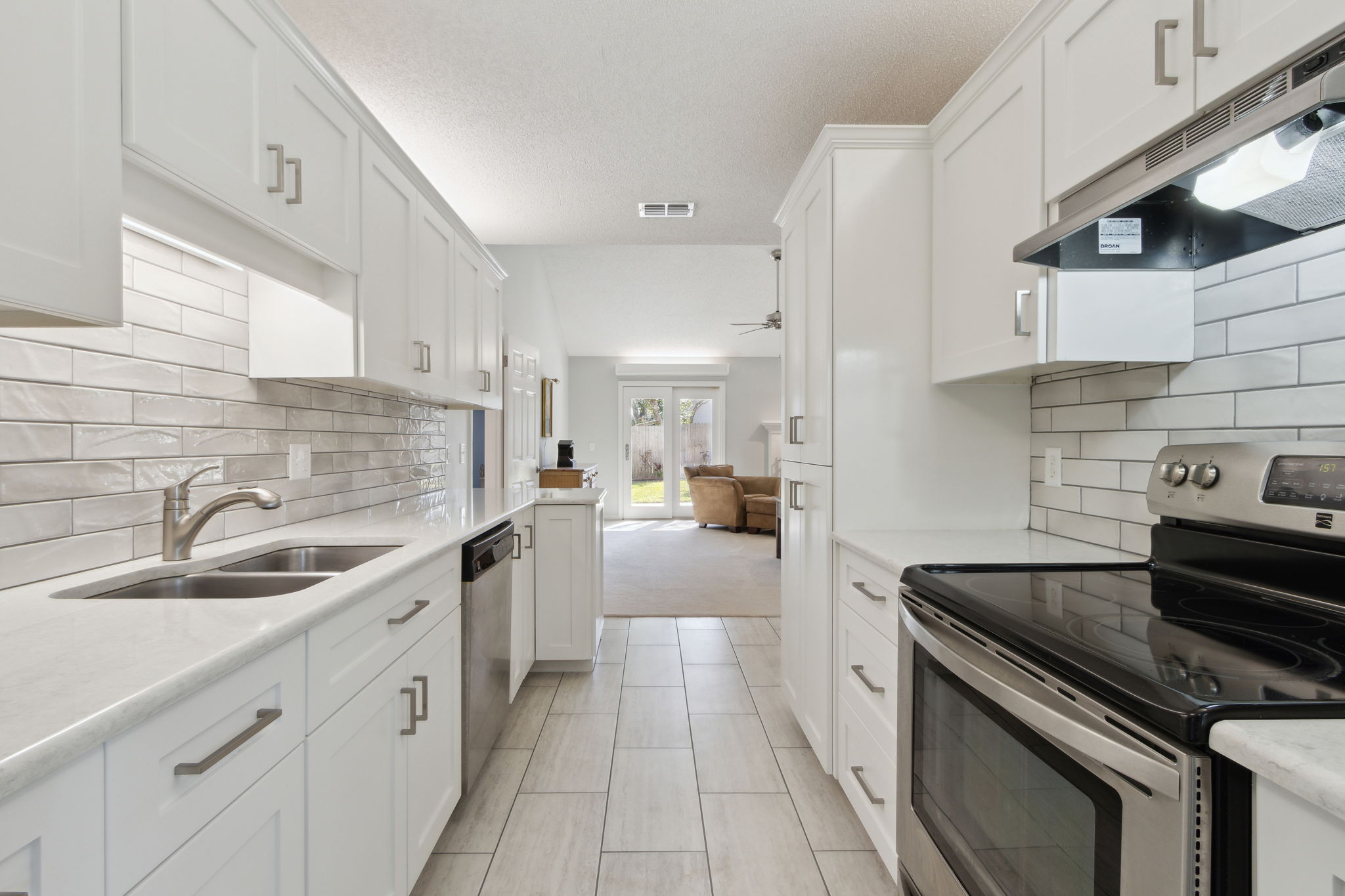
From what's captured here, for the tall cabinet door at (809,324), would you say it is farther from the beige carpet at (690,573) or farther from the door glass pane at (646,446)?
the door glass pane at (646,446)

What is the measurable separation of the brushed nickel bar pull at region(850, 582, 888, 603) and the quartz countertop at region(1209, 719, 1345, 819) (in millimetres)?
943

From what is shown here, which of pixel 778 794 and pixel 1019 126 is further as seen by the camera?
pixel 778 794

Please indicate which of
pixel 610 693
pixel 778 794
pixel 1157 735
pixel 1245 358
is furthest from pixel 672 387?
pixel 1157 735

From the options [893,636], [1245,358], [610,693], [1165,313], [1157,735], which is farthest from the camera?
[610,693]

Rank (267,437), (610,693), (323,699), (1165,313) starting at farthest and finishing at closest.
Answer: (610,693), (267,437), (1165,313), (323,699)

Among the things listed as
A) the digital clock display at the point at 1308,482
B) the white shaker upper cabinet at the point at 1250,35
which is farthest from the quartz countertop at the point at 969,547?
the white shaker upper cabinet at the point at 1250,35

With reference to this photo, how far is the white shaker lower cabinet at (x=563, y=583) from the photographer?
3002 mm

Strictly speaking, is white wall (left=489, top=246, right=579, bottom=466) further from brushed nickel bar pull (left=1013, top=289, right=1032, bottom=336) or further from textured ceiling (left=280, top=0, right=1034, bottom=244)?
brushed nickel bar pull (left=1013, top=289, right=1032, bottom=336)

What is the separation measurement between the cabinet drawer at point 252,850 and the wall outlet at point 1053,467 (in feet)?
6.60

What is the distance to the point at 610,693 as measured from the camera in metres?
2.87

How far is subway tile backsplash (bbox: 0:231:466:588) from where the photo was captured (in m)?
1.13

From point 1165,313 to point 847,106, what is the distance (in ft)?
4.79

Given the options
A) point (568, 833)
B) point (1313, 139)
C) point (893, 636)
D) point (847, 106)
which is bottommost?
point (568, 833)

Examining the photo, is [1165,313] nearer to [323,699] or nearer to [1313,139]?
[1313,139]
